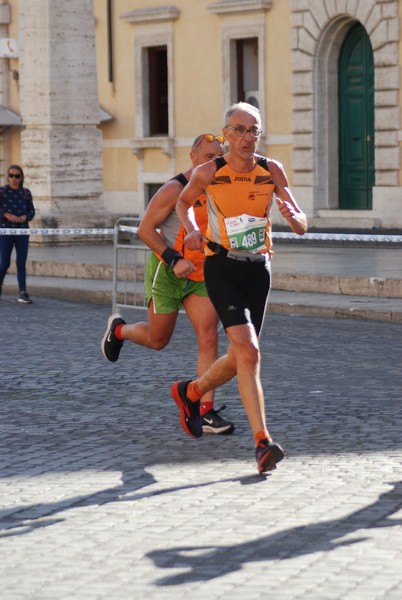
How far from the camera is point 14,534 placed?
682cm

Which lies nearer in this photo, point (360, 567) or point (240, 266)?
point (360, 567)

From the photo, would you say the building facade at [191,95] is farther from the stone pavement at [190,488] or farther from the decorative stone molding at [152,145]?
the stone pavement at [190,488]

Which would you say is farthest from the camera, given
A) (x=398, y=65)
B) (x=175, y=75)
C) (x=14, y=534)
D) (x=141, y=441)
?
(x=175, y=75)

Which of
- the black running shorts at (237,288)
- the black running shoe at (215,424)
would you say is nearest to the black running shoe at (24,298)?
the black running shoe at (215,424)

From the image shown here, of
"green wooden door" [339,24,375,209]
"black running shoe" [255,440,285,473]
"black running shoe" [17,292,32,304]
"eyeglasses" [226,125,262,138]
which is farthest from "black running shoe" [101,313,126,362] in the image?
"green wooden door" [339,24,375,209]

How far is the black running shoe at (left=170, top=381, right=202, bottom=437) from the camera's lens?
9031mm

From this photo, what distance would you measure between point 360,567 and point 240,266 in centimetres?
268

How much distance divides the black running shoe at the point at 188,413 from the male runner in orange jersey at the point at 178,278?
294mm

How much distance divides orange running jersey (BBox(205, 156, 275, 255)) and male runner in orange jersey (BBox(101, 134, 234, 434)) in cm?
52

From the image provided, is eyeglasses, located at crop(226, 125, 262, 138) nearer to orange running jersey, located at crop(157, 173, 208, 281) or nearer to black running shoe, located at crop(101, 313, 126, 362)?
orange running jersey, located at crop(157, 173, 208, 281)

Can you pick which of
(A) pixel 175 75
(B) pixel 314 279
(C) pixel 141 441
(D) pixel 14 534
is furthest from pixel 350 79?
(D) pixel 14 534

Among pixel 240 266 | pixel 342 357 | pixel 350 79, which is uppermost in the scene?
pixel 350 79

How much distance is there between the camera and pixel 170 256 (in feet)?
30.3

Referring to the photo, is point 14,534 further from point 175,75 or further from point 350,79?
point 175,75
